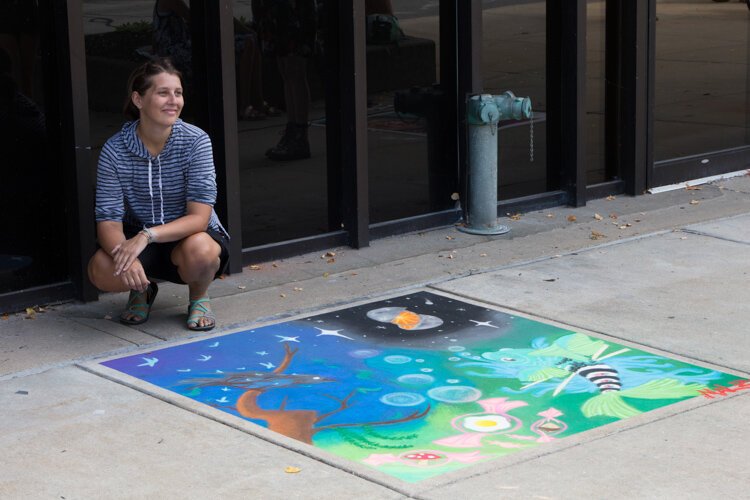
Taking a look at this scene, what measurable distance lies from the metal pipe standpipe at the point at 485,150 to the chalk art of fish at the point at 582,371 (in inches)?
77.2

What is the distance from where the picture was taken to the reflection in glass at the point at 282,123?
22.9ft

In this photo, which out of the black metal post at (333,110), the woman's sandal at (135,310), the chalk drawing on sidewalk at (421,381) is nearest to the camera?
the chalk drawing on sidewalk at (421,381)

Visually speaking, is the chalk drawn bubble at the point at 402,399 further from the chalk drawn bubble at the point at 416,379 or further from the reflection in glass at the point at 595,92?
the reflection in glass at the point at 595,92

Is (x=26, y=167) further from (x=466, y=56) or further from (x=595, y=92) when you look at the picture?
(x=595, y=92)

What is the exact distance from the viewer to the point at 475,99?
759cm

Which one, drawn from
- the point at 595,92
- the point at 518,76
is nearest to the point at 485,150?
the point at 518,76

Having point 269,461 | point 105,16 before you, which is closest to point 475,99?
point 105,16

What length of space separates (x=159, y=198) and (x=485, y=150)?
2.42 meters

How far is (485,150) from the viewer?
764 centimetres

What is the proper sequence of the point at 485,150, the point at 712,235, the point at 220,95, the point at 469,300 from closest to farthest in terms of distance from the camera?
1. the point at 469,300
2. the point at 220,95
3. the point at 485,150
4. the point at 712,235

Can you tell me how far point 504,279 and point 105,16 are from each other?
8.16 ft

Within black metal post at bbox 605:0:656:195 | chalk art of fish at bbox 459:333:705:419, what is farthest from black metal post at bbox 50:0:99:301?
black metal post at bbox 605:0:656:195

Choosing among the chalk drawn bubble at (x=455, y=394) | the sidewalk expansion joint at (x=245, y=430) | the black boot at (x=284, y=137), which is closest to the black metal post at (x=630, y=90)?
the black boot at (x=284, y=137)

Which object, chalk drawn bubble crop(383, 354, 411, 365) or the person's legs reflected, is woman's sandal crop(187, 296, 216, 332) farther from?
the person's legs reflected
